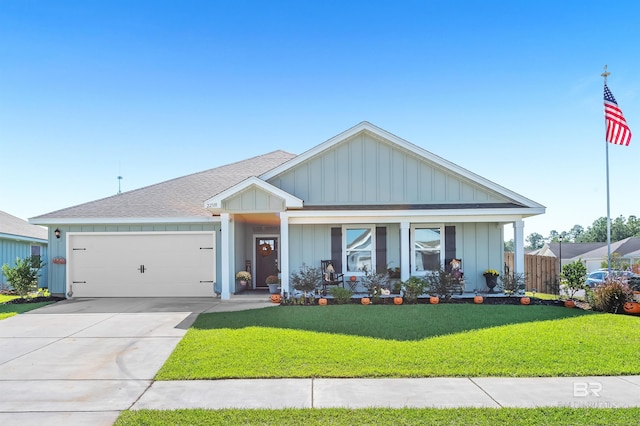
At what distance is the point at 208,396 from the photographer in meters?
5.18

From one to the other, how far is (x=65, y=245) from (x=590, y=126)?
61.8 ft

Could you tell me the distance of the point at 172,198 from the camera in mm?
15367

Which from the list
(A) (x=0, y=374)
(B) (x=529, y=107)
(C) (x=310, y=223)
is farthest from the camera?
(B) (x=529, y=107)

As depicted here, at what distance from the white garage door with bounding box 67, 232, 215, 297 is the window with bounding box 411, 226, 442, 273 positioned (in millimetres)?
6412

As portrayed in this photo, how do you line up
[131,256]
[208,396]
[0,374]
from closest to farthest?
[208,396] → [0,374] → [131,256]

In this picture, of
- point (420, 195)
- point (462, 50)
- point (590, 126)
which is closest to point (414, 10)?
point (462, 50)

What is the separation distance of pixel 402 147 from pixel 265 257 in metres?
6.64

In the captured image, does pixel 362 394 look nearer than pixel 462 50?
Yes

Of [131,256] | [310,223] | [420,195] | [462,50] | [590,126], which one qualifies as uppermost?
[462,50]

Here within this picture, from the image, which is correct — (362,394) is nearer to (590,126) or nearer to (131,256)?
(131,256)

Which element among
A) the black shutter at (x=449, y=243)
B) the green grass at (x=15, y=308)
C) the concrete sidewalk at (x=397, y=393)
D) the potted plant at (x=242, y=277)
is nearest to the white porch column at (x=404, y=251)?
the black shutter at (x=449, y=243)

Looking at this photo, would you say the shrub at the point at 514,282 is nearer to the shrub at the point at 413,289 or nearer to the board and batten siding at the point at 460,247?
the board and batten siding at the point at 460,247

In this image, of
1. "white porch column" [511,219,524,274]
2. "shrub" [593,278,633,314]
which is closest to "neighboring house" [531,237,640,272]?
"white porch column" [511,219,524,274]

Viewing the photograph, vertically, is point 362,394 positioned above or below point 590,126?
below
